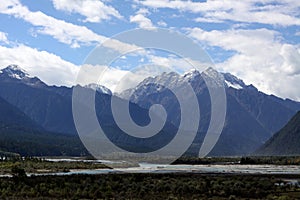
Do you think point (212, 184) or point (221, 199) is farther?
→ point (212, 184)

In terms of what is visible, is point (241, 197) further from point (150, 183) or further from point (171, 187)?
point (150, 183)

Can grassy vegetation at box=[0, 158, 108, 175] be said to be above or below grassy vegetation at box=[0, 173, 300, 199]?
above

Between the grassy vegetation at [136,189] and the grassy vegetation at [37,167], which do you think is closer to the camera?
the grassy vegetation at [136,189]

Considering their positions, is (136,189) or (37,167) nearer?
(136,189)

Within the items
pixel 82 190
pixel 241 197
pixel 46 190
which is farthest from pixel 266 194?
pixel 46 190

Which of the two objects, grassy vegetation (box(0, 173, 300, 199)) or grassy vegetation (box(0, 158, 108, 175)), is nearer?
grassy vegetation (box(0, 173, 300, 199))

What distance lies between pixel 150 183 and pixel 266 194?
765 inches

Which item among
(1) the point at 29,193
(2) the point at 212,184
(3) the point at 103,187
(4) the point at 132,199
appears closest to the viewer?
(4) the point at 132,199

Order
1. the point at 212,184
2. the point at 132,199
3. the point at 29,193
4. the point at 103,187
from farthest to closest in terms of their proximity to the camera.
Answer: the point at 212,184, the point at 103,187, the point at 29,193, the point at 132,199

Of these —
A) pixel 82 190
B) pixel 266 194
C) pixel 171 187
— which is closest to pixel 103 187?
pixel 82 190

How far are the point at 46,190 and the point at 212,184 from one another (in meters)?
26.4

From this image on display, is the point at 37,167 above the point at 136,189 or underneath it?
above

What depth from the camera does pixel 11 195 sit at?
68312 mm

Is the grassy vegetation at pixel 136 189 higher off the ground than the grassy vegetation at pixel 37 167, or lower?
lower
